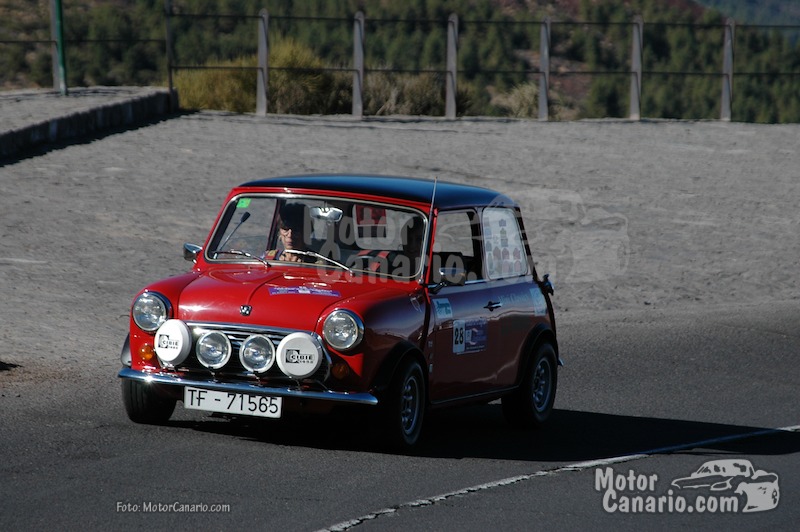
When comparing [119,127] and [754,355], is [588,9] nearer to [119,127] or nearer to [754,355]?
[119,127]

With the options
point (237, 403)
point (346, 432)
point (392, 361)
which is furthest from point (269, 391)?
point (346, 432)

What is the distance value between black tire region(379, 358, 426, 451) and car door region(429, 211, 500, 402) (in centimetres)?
23

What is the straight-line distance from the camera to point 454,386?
8.78 metres

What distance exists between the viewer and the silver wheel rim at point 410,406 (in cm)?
816

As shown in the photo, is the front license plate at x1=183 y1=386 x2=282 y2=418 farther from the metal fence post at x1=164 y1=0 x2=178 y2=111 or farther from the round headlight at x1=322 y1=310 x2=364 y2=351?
the metal fence post at x1=164 y1=0 x2=178 y2=111

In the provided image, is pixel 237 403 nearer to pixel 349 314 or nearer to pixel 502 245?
pixel 349 314

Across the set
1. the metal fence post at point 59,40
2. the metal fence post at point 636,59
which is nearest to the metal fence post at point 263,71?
the metal fence post at point 59,40

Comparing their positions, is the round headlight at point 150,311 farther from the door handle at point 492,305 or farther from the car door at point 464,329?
the door handle at point 492,305

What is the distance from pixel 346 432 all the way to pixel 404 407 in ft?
2.69

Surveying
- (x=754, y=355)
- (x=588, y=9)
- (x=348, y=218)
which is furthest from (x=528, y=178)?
(x=588, y=9)

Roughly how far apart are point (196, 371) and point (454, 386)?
1.72 meters

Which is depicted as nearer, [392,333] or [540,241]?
[392,333]

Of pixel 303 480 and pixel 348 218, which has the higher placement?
pixel 348 218

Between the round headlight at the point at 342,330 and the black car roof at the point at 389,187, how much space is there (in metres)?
1.33
